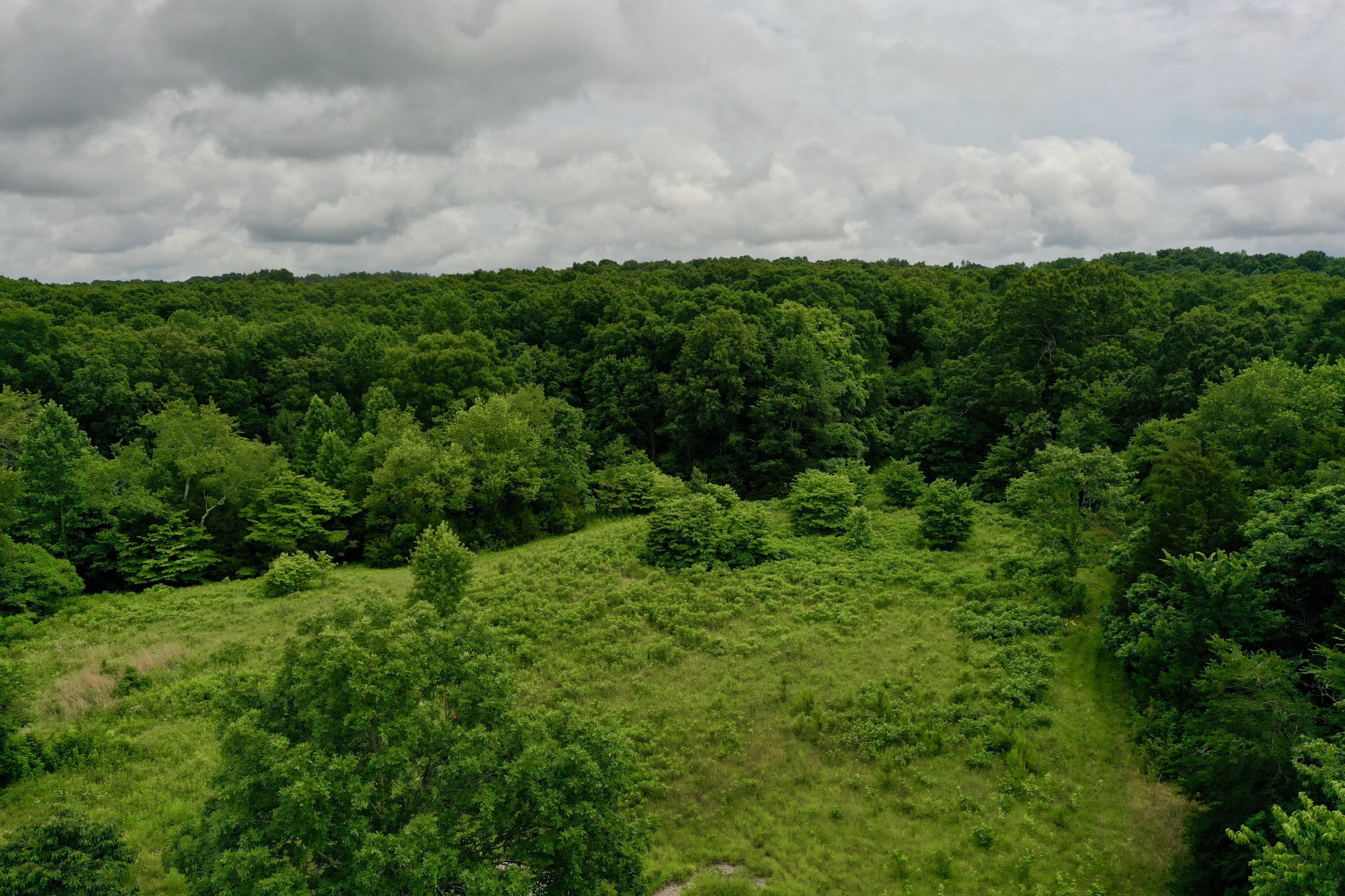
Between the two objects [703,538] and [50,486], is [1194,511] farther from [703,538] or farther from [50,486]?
[50,486]

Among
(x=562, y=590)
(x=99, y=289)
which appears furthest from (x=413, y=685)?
(x=99, y=289)

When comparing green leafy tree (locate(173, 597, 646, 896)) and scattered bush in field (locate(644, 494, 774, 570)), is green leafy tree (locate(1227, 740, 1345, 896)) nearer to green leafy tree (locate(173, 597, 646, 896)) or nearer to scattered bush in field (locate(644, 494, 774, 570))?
green leafy tree (locate(173, 597, 646, 896))

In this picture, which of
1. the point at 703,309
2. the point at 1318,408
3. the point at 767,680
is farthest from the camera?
the point at 703,309

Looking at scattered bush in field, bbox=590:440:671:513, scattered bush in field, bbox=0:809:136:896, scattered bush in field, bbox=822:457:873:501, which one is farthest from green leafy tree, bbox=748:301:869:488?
scattered bush in field, bbox=0:809:136:896

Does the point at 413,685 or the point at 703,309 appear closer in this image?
the point at 413,685

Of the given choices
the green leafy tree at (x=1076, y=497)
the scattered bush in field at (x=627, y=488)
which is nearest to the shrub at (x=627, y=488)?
the scattered bush in field at (x=627, y=488)

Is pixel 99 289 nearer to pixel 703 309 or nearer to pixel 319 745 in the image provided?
pixel 703 309

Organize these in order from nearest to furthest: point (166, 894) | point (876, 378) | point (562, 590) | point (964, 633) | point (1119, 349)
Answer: point (166, 894) < point (964, 633) < point (562, 590) < point (1119, 349) < point (876, 378)
